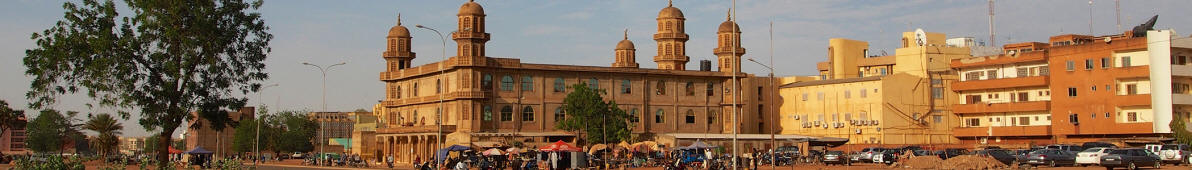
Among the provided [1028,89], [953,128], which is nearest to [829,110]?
[953,128]

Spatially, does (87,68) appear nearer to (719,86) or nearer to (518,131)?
(518,131)

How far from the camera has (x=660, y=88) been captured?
85625mm

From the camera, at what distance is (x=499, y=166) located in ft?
187

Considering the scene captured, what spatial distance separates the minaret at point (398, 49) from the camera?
280 ft

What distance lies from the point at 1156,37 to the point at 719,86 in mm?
27343

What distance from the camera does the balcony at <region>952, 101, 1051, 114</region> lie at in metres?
82.6

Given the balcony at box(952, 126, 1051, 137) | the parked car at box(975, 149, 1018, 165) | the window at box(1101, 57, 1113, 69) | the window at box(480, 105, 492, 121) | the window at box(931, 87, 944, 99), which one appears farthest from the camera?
the window at box(931, 87, 944, 99)

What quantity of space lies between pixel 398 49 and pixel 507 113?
10358mm

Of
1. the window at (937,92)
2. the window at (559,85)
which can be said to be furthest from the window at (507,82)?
the window at (937,92)

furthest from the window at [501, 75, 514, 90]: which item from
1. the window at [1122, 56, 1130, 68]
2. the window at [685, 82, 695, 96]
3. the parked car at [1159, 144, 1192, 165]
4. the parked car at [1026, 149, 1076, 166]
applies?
the parked car at [1159, 144, 1192, 165]

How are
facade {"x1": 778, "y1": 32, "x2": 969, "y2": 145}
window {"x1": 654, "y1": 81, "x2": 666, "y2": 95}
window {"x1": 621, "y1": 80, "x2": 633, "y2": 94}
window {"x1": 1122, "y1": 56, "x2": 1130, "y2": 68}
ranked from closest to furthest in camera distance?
window {"x1": 1122, "y1": 56, "x2": 1130, "y2": 68} < window {"x1": 621, "y1": 80, "x2": 633, "y2": 94} < window {"x1": 654, "y1": 81, "x2": 666, "y2": 95} < facade {"x1": 778, "y1": 32, "x2": 969, "y2": 145}

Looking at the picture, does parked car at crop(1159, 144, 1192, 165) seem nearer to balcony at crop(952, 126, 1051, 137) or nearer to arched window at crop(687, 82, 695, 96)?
balcony at crop(952, 126, 1051, 137)

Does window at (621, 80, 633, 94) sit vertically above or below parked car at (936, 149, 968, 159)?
above

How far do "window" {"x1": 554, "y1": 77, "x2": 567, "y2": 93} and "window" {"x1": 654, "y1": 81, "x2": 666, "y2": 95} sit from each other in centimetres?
680
